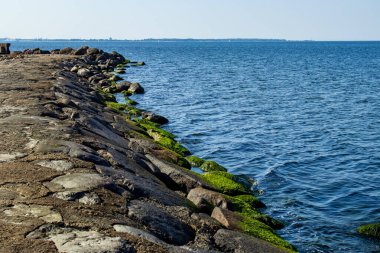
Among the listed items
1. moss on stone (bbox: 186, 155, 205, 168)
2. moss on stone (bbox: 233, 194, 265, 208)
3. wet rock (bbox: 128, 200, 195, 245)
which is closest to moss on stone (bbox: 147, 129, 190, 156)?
moss on stone (bbox: 186, 155, 205, 168)

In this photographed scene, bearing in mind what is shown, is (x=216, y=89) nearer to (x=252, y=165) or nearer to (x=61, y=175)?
(x=252, y=165)

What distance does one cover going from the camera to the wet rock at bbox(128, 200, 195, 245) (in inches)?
326

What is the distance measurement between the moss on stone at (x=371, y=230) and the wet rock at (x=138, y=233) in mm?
8083

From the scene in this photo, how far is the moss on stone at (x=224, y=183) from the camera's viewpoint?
1580 centimetres

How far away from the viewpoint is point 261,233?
11523 millimetres

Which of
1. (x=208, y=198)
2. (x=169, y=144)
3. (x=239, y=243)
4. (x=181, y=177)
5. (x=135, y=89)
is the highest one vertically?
(x=239, y=243)

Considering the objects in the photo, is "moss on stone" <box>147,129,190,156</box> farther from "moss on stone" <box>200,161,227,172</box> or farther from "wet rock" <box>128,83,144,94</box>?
"wet rock" <box>128,83,144,94</box>

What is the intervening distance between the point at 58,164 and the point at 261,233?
543cm

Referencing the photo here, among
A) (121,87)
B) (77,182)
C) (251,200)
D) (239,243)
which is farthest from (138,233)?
(121,87)

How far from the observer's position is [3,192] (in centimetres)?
841

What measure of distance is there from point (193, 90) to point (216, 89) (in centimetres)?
277

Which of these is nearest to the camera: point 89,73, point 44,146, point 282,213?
point 44,146

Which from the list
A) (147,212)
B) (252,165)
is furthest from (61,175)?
(252,165)

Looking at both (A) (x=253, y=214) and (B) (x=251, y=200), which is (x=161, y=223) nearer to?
(A) (x=253, y=214)
